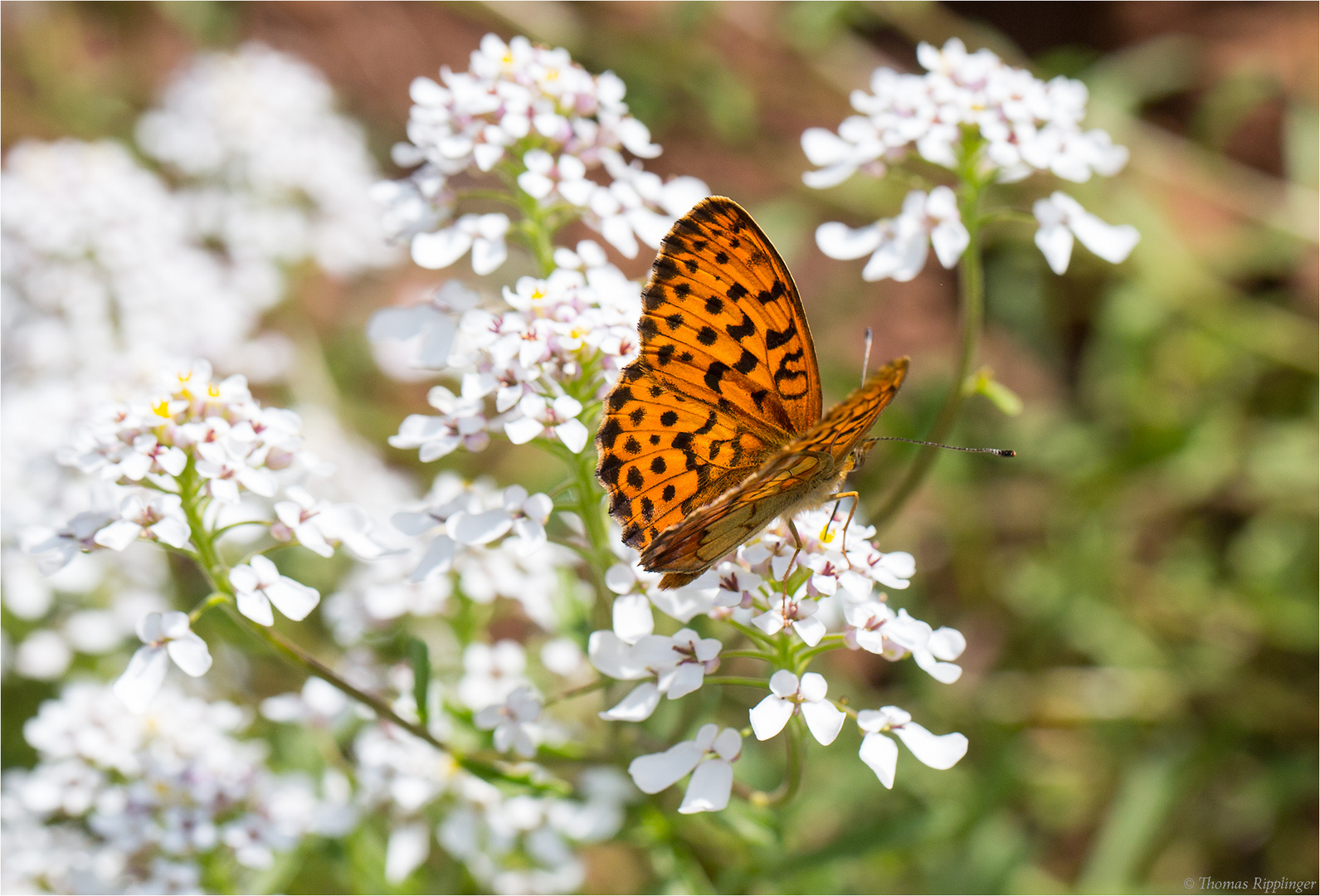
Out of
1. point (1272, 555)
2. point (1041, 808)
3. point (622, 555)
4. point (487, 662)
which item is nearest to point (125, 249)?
point (487, 662)

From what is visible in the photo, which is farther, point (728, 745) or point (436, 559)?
point (436, 559)

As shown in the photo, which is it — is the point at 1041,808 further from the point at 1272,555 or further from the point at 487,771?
the point at 487,771

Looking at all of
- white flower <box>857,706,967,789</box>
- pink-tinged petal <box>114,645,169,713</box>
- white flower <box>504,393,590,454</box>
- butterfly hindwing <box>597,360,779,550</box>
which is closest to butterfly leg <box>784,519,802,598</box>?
butterfly hindwing <box>597,360,779,550</box>

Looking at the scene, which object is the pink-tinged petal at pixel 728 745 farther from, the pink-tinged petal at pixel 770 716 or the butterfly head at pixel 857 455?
the butterfly head at pixel 857 455

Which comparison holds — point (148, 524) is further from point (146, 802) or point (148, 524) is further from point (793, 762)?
point (793, 762)

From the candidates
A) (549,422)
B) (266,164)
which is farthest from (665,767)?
(266,164)
